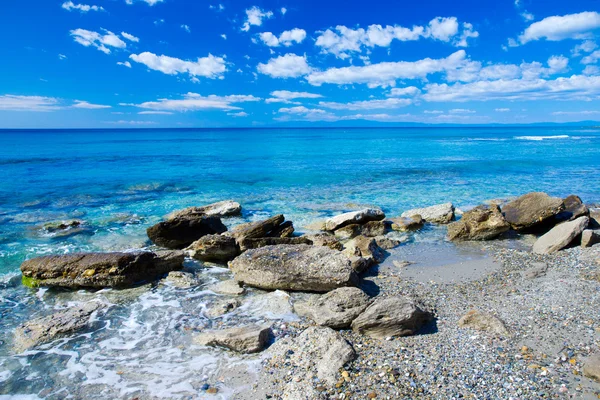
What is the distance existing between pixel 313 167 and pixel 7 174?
27248 mm

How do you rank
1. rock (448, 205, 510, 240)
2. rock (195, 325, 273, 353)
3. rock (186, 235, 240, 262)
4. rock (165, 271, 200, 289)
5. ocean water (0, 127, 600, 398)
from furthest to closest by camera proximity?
rock (448, 205, 510, 240) → rock (186, 235, 240, 262) → rock (165, 271, 200, 289) → rock (195, 325, 273, 353) → ocean water (0, 127, 600, 398)

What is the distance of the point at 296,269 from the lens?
9.19m

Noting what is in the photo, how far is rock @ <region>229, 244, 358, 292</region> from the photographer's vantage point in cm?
893

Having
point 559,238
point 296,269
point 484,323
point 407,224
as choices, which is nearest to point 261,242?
point 296,269

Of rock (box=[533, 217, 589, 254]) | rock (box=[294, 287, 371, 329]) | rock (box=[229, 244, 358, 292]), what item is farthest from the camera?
rock (box=[533, 217, 589, 254])

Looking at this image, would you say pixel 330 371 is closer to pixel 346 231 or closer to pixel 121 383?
pixel 121 383

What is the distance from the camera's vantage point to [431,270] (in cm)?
1048

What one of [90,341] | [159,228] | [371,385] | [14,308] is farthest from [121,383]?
[159,228]

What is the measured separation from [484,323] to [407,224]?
7.94m

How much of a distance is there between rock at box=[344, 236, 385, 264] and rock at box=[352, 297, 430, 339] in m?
3.54

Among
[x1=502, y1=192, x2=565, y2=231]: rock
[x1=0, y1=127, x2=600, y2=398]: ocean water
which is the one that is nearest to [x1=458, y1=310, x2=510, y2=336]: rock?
[x1=0, y1=127, x2=600, y2=398]: ocean water

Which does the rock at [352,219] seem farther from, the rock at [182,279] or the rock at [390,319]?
the rock at [390,319]

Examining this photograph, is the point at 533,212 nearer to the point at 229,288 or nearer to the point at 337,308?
the point at 337,308

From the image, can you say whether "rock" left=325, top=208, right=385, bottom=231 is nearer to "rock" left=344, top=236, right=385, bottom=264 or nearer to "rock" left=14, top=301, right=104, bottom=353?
"rock" left=344, top=236, right=385, bottom=264
